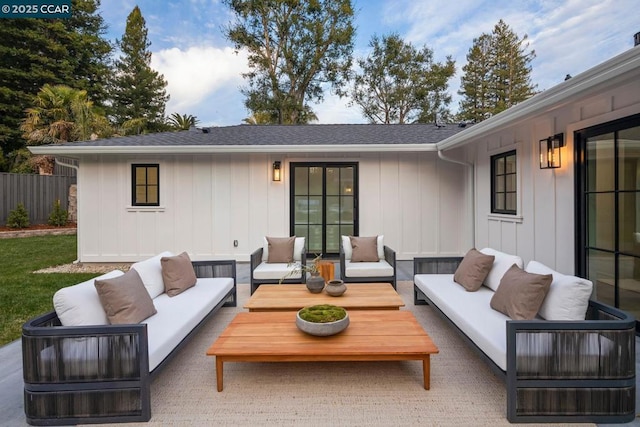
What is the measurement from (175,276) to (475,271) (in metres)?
3.26

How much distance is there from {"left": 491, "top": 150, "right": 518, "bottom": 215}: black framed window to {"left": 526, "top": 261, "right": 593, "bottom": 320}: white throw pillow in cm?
273

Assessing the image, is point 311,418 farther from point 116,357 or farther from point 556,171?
point 556,171

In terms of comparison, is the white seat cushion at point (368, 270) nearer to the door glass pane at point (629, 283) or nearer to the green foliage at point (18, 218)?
the door glass pane at point (629, 283)

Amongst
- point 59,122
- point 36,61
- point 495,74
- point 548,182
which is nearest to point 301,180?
point 548,182

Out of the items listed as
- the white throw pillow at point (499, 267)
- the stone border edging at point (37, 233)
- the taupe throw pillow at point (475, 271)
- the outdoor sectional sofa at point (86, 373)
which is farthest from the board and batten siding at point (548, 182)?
the stone border edging at point (37, 233)

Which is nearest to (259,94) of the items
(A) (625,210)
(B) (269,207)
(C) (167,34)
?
(C) (167,34)

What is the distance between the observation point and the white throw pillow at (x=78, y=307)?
87.2 inches

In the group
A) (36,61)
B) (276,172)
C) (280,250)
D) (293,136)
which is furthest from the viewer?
(36,61)

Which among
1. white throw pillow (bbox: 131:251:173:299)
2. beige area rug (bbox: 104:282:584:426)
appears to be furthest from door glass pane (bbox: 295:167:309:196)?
beige area rug (bbox: 104:282:584:426)

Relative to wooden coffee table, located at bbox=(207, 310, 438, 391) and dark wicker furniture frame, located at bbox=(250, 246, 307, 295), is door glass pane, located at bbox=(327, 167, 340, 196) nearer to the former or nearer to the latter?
dark wicker furniture frame, located at bbox=(250, 246, 307, 295)

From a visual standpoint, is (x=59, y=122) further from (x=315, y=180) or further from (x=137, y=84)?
(x=315, y=180)

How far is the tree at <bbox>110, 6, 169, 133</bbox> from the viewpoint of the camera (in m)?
20.4

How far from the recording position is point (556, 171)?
4016 mm

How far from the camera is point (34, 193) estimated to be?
36.9ft
